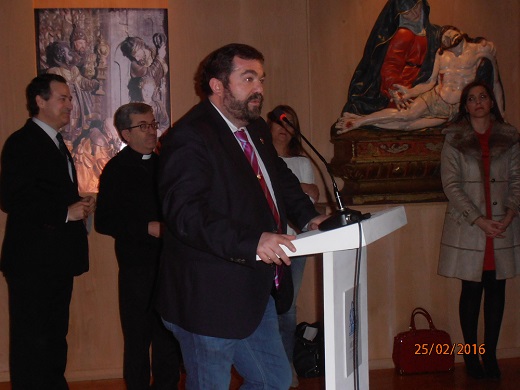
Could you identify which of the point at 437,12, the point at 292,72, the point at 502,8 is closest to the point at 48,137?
the point at 292,72

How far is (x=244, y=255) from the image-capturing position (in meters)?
1.75

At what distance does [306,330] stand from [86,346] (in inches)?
48.4

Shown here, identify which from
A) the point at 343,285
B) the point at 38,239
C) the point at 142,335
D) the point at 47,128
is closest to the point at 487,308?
the point at 142,335

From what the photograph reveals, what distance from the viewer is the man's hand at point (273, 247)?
171 cm

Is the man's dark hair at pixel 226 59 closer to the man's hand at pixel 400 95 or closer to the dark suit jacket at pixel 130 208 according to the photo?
the dark suit jacket at pixel 130 208

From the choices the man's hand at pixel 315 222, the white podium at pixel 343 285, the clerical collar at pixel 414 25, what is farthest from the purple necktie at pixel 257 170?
the clerical collar at pixel 414 25

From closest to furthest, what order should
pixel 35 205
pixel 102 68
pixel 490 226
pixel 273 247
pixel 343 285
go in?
1. pixel 273 247
2. pixel 343 285
3. pixel 35 205
4. pixel 490 226
5. pixel 102 68

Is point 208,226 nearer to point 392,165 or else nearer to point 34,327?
point 34,327

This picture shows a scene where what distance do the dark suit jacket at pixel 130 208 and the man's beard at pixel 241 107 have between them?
1270 millimetres

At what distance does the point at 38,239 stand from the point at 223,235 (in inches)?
62.0

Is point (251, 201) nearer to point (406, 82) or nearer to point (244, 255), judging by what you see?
point (244, 255)

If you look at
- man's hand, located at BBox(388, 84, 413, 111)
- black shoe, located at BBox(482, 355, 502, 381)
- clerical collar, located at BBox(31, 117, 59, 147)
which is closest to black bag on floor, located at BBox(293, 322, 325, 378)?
black shoe, located at BBox(482, 355, 502, 381)

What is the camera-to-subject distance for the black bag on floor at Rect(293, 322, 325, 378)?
385 centimetres

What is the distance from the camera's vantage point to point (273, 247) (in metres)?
1.72
